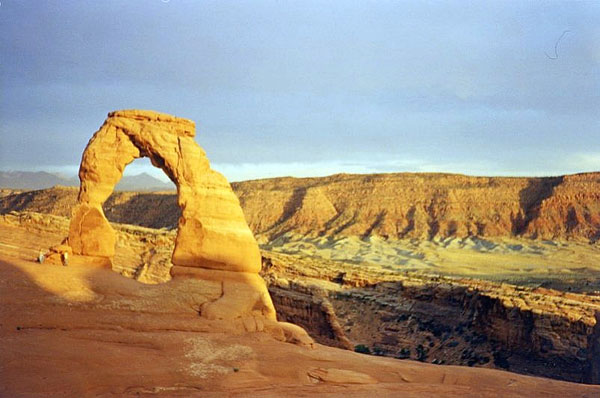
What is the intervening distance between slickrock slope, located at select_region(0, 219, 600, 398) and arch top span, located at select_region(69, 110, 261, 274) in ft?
3.22

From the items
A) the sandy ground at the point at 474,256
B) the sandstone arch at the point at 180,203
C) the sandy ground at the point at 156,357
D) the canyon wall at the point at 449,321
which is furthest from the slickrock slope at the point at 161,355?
the sandy ground at the point at 474,256

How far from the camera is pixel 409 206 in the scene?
81375mm

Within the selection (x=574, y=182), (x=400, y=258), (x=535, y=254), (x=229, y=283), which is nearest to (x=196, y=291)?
(x=229, y=283)

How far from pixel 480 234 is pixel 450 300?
49.6 meters

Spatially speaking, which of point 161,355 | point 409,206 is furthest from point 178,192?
point 409,206

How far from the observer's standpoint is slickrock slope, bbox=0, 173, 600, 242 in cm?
7369

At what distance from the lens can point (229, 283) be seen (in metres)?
14.2

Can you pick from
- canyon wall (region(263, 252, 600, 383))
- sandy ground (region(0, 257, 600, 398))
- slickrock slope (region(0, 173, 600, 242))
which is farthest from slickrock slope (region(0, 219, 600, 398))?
slickrock slope (region(0, 173, 600, 242))

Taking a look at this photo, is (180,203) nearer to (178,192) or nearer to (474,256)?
(178,192)

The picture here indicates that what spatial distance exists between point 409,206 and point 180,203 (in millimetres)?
70112

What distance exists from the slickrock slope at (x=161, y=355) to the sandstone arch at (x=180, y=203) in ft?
2.76

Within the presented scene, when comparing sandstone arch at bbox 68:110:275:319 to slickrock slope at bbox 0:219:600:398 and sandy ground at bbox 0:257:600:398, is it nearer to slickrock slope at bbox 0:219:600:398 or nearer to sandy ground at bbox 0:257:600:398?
slickrock slope at bbox 0:219:600:398

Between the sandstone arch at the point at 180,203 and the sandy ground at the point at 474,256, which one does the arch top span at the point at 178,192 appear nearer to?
the sandstone arch at the point at 180,203

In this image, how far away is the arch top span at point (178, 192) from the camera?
14.5 metres
